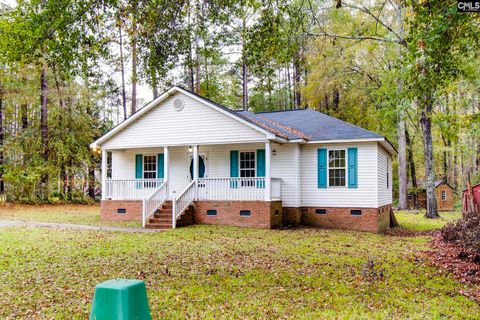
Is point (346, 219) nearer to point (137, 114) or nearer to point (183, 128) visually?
point (183, 128)

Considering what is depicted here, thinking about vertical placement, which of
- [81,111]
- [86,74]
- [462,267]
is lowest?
[462,267]

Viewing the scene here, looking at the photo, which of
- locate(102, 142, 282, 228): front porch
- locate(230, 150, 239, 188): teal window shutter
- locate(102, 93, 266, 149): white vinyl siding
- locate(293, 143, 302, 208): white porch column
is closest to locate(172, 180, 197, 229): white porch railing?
locate(102, 142, 282, 228): front porch

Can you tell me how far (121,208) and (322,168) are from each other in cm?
876

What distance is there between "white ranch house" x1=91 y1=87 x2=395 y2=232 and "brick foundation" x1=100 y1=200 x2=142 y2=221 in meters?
0.04

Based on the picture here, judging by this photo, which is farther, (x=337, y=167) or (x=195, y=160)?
(x=195, y=160)

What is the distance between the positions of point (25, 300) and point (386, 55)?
23.0 meters

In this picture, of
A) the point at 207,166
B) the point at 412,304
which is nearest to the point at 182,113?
the point at 207,166

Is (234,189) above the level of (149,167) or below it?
below

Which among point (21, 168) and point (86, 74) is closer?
point (86, 74)

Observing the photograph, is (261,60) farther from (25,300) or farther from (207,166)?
(207,166)

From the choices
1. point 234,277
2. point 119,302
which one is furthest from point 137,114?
point 119,302

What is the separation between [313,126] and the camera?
1712cm

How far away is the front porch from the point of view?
14.9 meters

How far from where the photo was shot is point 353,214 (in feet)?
50.0
